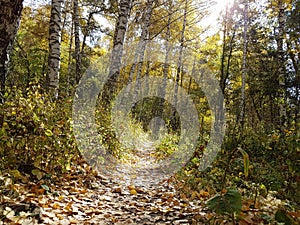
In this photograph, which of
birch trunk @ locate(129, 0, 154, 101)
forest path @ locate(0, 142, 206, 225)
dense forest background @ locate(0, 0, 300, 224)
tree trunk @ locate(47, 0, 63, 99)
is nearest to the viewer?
forest path @ locate(0, 142, 206, 225)

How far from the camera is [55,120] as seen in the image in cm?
383

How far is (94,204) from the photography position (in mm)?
3289

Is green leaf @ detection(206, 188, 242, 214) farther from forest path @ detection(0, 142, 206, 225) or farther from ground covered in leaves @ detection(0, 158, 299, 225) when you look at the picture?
forest path @ detection(0, 142, 206, 225)

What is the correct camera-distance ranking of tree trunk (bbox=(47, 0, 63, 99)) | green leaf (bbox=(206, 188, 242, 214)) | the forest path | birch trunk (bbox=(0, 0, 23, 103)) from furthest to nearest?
tree trunk (bbox=(47, 0, 63, 99)) → birch trunk (bbox=(0, 0, 23, 103)) → the forest path → green leaf (bbox=(206, 188, 242, 214))

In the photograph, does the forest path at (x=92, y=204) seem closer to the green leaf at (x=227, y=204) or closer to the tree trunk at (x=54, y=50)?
the green leaf at (x=227, y=204)

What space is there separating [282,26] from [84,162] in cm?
877

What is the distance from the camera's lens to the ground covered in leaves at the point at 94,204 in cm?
239

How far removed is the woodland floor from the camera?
2430mm

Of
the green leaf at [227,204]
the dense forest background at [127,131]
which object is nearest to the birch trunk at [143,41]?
the dense forest background at [127,131]

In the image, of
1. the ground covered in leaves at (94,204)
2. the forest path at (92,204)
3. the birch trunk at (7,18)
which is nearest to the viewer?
the ground covered in leaves at (94,204)

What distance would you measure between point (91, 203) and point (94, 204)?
38mm

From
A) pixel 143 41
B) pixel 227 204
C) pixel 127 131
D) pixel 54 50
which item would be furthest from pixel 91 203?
pixel 143 41

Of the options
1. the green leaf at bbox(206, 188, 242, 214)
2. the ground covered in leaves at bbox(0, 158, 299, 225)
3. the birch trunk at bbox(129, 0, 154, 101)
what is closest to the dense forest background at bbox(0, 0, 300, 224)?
the green leaf at bbox(206, 188, 242, 214)

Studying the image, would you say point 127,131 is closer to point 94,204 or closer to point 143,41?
point 94,204
